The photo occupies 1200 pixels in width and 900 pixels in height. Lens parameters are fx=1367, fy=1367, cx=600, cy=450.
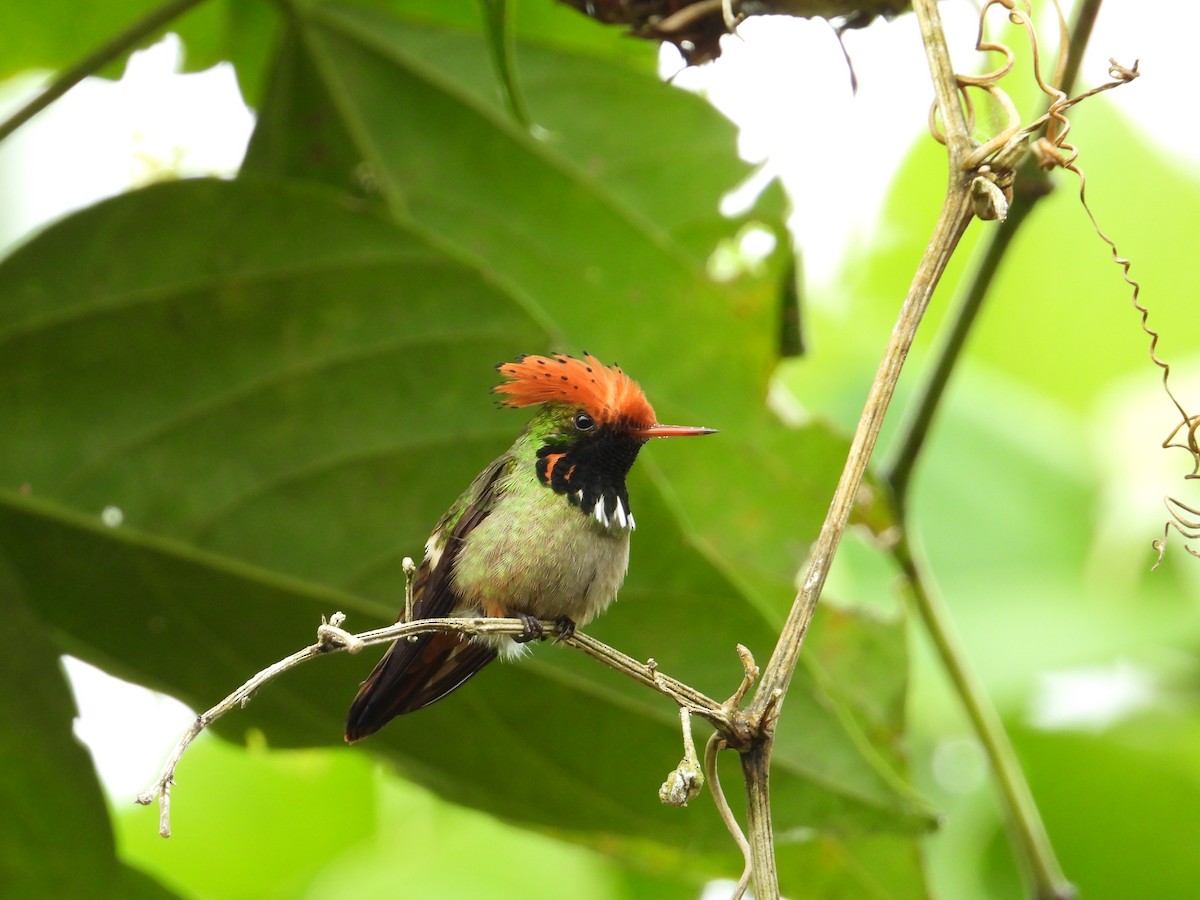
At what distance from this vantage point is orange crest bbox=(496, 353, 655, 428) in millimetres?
1560

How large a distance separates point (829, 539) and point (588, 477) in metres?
0.63

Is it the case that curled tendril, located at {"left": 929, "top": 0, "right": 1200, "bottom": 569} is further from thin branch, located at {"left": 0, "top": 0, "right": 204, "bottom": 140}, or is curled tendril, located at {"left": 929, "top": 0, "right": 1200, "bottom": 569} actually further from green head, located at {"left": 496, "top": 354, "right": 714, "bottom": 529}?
thin branch, located at {"left": 0, "top": 0, "right": 204, "bottom": 140}

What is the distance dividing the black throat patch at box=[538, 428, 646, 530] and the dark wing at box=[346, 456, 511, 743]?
70 mm

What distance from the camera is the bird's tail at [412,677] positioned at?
1446mm

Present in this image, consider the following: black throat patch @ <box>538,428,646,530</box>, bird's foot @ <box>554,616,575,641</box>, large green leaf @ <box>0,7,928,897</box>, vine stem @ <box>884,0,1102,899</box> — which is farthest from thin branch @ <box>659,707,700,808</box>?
vine stem @ <box>884,0,1102,899</box>

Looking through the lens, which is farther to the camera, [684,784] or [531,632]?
[531,632]

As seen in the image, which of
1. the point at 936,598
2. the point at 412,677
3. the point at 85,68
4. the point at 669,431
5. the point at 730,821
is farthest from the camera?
the point at 936,598

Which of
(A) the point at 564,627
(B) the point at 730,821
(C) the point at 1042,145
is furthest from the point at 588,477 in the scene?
(C) the point at 1042,145

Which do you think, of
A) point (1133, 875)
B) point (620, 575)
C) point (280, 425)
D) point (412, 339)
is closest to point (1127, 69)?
point (620, 575)

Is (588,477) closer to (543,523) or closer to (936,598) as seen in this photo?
(543,523)

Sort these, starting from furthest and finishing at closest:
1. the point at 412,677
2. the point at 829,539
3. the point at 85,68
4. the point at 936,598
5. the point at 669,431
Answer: the point at 936,598 < the point at 85,68 < the point at 412,677 < the point at 669,431 < the point at 829,539

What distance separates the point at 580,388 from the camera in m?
1.59

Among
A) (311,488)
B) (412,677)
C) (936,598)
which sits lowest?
(412,677)

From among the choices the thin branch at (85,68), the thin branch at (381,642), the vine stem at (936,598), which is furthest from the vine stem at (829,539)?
the thin branch at (85,68)
